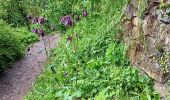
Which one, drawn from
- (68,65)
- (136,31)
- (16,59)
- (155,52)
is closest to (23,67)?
(16,59)

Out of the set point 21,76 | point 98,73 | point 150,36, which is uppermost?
point 150,36

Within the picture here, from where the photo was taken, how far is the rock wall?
220 inches

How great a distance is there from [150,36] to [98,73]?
1.38 m

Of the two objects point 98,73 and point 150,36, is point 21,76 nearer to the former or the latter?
point 98,73

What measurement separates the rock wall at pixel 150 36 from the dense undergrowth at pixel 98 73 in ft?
0.74

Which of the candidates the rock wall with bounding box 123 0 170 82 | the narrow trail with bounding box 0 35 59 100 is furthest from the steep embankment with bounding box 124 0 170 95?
the narrow trail with bounding box 0 35 59 100

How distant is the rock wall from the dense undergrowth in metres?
0.23

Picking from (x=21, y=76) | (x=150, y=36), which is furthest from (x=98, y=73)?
(x=21, y=76)

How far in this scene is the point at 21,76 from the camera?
32.2 ft

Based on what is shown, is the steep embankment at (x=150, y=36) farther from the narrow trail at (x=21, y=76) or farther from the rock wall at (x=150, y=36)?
the narrow trail at (x=21, y=76)

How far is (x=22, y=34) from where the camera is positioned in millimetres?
14555

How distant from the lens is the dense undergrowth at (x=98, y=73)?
6.12m

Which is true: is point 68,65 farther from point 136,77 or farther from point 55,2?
point 55,2

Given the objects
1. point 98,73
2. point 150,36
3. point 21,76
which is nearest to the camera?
point 150,36
